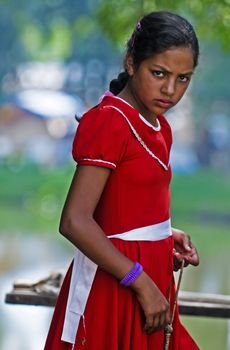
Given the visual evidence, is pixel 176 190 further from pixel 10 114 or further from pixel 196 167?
pixel 10 114

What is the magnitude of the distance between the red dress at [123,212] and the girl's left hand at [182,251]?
0.25 m

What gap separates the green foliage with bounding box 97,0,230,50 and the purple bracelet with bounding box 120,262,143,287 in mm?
3514

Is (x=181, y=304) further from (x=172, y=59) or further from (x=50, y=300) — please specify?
(x=172, y=59)

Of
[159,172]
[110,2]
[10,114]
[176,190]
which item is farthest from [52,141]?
[159,172]

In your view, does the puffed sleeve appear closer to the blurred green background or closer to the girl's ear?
the girl's ear

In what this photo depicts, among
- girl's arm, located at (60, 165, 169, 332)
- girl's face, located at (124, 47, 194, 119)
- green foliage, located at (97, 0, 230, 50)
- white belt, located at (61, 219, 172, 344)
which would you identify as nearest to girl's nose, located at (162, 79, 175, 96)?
girl's face, located at (124, 47, 194, 119)

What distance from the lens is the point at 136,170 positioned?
3203 mm

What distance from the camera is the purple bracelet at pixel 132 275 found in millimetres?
3141

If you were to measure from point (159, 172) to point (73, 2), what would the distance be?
45886 millimetres

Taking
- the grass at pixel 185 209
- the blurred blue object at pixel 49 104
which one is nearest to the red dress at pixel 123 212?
the grass at pixel 185 209

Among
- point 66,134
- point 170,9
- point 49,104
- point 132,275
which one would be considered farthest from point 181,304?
point 49,104

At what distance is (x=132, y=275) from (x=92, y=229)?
7.0 inches

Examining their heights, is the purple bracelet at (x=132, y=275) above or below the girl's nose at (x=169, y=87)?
below

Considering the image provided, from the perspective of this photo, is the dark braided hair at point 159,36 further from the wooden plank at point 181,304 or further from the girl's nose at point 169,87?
the wooden plank at point 181,304
